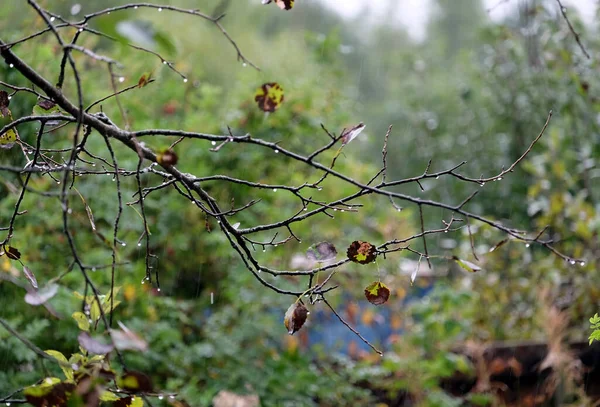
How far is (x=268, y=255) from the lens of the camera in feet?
8.64

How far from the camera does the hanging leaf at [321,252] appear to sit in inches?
32.2

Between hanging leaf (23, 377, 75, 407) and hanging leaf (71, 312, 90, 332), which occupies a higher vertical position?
hanging leaf (71, 312, 90, 332)

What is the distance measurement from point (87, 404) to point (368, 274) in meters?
2.36

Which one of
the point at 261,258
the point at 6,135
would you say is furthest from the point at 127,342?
the point at 261,258

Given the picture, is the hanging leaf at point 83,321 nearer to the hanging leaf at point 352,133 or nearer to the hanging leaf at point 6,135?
the hanging leaf at point 6,135

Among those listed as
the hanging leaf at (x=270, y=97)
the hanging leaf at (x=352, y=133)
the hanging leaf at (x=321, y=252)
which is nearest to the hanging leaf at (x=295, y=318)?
the hanging leaf at (x=321, y=252)

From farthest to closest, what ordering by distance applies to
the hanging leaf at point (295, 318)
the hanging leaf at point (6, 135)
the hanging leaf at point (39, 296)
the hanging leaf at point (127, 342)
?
the hanging leaf at point (6, 135), the hanging leaf at point (295, 318), the hanging leaf at point (39, 296), the hanging leaf at point (127, 342)

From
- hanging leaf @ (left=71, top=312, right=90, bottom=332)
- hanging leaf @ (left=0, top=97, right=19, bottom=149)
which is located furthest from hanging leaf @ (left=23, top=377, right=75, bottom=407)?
hanging leaf @ (left=0, top=97, right=19, bottom=149)

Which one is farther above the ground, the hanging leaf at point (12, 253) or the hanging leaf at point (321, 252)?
the hanging leaf at point (12, 253)

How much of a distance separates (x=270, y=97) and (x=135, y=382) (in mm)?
548

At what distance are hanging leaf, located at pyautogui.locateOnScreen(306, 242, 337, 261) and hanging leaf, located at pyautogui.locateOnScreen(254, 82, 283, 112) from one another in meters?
0.27

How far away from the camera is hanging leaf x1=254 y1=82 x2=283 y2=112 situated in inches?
38.7

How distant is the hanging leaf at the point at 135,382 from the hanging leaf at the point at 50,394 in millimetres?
83

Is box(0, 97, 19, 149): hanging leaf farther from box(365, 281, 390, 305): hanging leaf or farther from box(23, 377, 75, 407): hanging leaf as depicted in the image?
box(365, 281, 390, 305): hanging leaf
